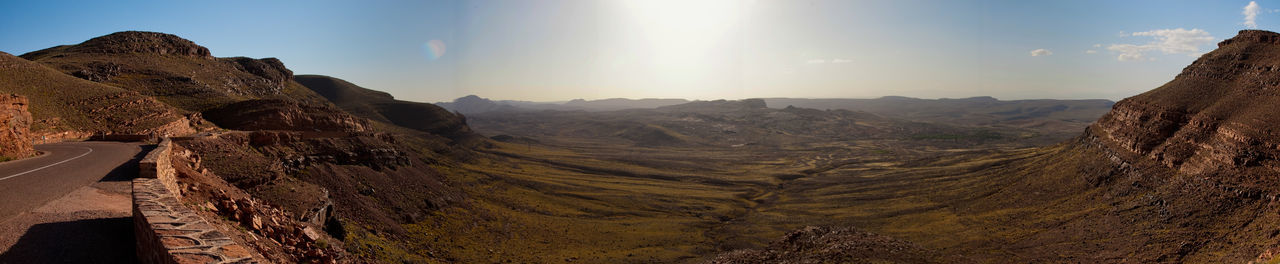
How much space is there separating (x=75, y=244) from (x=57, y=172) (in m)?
11.4

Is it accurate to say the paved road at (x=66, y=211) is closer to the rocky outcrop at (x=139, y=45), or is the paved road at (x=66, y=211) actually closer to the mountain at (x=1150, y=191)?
the mountain at (x=1150, y=191)

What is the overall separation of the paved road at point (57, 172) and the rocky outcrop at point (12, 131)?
2.04 ft

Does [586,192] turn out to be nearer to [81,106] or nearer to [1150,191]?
[81,106]

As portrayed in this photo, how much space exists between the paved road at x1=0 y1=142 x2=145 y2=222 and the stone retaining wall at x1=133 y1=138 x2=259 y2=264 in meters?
4.03

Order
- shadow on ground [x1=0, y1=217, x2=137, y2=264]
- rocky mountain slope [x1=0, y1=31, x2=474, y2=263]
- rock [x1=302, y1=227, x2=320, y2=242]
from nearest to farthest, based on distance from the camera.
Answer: shadow on ground [x1=0, y1=217, x2=137, y2=264], rock [x1=302, y1=227, x2=320, y2=242], rocky mountain slope [x1=0, y1=31, x2=474, y2=263]

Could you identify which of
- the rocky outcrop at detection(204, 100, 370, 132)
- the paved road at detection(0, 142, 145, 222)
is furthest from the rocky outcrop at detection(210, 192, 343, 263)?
the rocky outcrop at detection(204, 100, 370, 132)

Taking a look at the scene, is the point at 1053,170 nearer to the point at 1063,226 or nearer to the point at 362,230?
the point at 1063,226

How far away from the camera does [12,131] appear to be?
2277cm

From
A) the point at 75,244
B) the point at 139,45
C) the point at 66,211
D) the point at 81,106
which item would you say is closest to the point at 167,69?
the point at 139,45

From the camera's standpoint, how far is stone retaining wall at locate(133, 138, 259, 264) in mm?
10156

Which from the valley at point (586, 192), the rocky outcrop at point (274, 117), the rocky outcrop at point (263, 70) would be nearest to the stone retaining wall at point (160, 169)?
the valley at point (586, 192)

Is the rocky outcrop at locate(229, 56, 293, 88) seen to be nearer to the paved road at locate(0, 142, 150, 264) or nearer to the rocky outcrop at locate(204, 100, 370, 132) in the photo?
the rocky outcrop at locate(204, 100, 370, 132)

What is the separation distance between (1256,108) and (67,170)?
9080 cm

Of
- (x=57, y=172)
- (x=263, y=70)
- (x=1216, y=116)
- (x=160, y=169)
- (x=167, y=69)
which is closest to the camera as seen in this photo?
(x=160, y=169)
